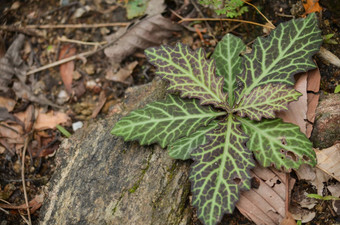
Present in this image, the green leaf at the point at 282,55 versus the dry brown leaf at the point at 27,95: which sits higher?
the green leaf at the point at 282,55

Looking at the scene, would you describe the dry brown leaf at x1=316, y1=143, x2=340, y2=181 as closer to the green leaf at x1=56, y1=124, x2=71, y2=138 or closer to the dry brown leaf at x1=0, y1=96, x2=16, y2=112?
the green leaf at x1=56, y1=124, x2=71, y2=138

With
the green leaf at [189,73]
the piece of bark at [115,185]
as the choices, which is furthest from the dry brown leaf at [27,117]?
the green leaf at [189,73]

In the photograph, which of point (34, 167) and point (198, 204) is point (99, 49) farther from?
point (198, 204)

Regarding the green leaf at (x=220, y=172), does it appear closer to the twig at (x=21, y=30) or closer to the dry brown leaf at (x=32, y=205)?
the dry brown leaf at (x=32, y=205)

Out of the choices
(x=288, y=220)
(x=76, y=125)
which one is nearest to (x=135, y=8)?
(x=76, y=125)

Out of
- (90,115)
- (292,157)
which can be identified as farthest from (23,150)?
(292,157)

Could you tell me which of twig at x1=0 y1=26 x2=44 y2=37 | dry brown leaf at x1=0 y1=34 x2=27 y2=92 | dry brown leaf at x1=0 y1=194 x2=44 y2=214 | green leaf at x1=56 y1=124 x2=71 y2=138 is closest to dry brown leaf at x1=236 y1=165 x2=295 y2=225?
dry brown leaf at x1=0 y1=194 x2=44 y2=214

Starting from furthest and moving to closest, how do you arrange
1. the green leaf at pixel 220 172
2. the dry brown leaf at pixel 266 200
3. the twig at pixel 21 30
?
the twig at pixel 21 30 → the dry brown leaf at pixel 266 200 → the green leaf at pixel 220 172
